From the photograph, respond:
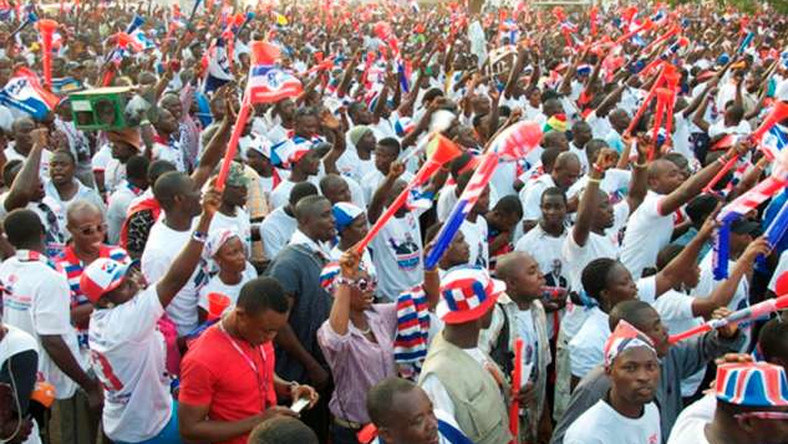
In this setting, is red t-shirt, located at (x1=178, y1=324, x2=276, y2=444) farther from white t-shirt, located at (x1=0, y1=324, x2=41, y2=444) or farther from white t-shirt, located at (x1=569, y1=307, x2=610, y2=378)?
white t-shirt, located at (x1=569, y1=307, x2=610, y2=378)

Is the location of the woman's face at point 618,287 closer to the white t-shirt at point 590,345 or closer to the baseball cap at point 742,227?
the white t-shirt at point 590,345

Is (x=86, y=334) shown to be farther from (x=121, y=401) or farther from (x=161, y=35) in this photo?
(x=161, y=35)

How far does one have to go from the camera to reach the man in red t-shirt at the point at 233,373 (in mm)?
3762

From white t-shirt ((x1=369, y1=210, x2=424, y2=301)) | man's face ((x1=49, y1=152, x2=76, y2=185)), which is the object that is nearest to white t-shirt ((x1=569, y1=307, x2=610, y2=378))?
white t-shirt ((x1=369, y1=210, x2=424, y2=301))

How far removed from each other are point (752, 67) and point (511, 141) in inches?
486

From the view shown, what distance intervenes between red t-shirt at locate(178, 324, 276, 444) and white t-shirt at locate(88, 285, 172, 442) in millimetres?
372

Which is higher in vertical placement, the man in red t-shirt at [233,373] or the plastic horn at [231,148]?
the plastic horn at [231,148]

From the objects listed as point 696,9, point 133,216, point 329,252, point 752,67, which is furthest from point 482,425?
point 696,9

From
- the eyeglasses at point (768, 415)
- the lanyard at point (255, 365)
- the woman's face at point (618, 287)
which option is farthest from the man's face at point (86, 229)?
the eyeglasses at point (768, 415)

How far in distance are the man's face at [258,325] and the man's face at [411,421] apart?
2.46 feet

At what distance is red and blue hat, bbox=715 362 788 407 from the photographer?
314cm

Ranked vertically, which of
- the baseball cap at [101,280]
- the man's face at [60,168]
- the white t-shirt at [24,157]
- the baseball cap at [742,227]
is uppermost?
the baseball cap at [742,227]

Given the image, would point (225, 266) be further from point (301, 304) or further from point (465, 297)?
point (465, 297)

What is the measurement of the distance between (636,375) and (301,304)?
2030 mm
